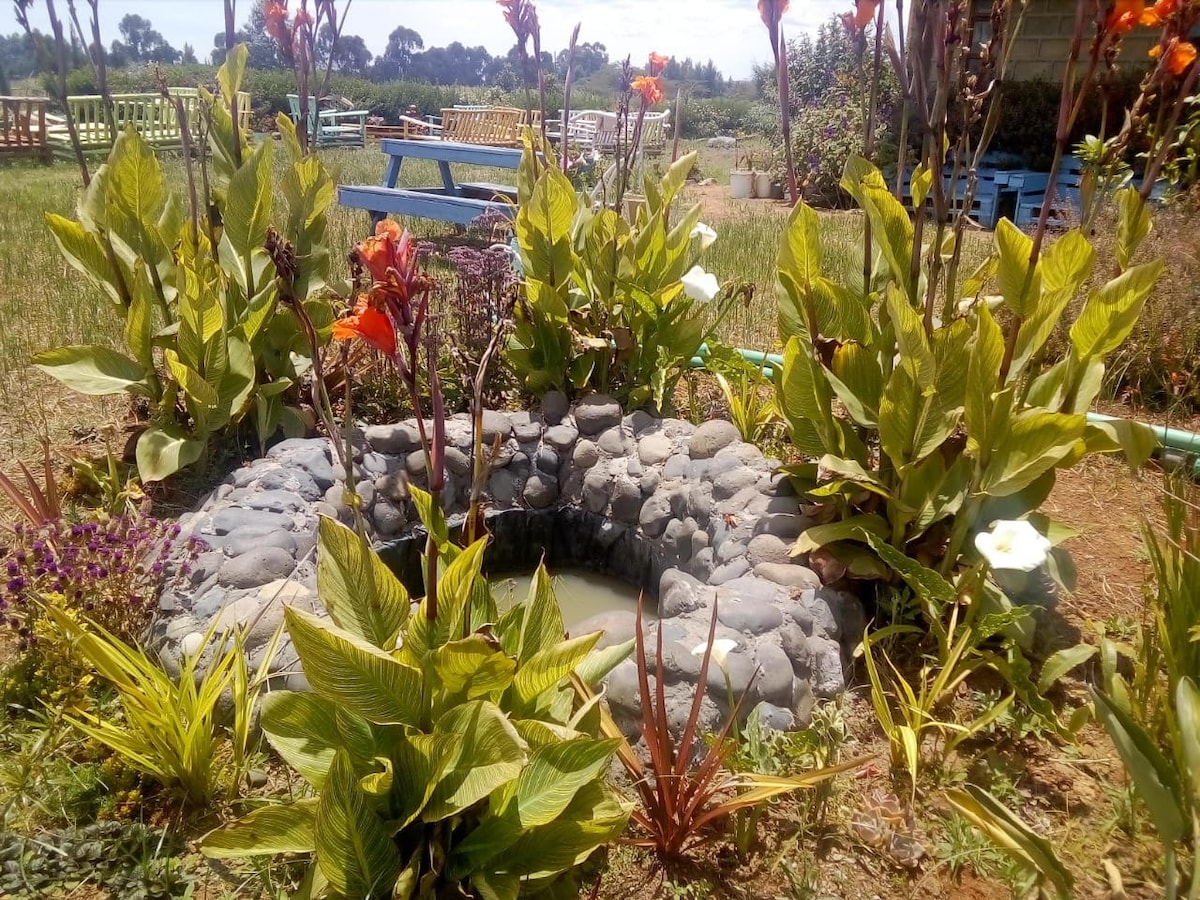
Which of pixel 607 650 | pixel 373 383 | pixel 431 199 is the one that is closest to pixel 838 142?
pixel 431 199

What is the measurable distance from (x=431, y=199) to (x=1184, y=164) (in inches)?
196

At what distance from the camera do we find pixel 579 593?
→ 8.72ft

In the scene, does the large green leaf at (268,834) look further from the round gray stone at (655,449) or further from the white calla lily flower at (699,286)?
the white calla lily flower at (699,286)

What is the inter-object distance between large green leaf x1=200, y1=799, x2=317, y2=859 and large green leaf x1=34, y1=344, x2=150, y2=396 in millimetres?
1664

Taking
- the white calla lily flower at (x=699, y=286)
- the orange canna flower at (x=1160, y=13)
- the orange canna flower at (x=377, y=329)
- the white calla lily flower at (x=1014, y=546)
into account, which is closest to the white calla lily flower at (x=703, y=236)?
the white calla lily flower at (x=699, y=286)

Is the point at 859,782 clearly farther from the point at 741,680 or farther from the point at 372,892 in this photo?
the point at 372,892

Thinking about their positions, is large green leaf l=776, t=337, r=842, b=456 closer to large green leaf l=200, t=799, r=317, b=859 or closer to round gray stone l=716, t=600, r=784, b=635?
round gray stone l=716, t=600, r=784, b=635

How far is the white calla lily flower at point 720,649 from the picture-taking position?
1730mm

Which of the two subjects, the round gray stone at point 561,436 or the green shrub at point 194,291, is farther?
the round gray stone at point 561,436

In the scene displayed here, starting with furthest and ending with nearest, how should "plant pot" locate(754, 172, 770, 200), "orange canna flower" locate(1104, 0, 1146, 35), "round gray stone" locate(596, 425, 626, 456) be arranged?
"plant pot" locate(754, 172, 770, 200)
"round gray stone" locate(596, 425, 626, 456)
"orange canna flower" locate(1104, 0, 1146, 35)

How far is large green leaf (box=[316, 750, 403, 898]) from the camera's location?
1.16m

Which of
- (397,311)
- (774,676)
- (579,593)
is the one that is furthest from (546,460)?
(397,311)

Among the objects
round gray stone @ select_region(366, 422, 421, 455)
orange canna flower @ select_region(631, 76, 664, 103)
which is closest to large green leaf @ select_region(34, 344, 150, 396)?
round gray stone @ select_region(366, 422, 421, 455)

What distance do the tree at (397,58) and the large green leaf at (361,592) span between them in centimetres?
3829
